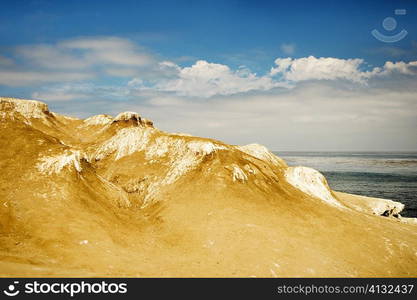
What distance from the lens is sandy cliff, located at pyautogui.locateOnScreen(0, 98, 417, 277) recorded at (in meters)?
21.7

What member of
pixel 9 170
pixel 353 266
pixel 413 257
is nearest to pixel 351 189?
pixel 413 257

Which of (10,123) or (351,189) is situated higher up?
(10,123)

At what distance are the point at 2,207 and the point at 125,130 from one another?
25.6m

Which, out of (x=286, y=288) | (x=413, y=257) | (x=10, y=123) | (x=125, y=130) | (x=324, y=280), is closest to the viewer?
(x=286, y=288)

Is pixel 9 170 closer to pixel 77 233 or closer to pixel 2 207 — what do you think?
pixel 2 207

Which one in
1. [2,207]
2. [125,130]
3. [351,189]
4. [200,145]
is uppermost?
[125,130]

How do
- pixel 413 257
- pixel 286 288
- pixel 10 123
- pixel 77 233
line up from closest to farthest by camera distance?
pixel 286 288 < pixel 77 233 < pixel 413 257 < pixel 10 123

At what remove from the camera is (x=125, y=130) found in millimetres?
48625

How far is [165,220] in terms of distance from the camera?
30000 mm

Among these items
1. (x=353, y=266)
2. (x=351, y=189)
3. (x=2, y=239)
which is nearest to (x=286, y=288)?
(x=353, y=266)

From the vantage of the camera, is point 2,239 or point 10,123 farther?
point 10,123

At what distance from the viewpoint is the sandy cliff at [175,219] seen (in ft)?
71.2

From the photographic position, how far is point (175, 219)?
29859 millimetres

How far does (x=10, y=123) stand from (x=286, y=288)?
39.4 m
